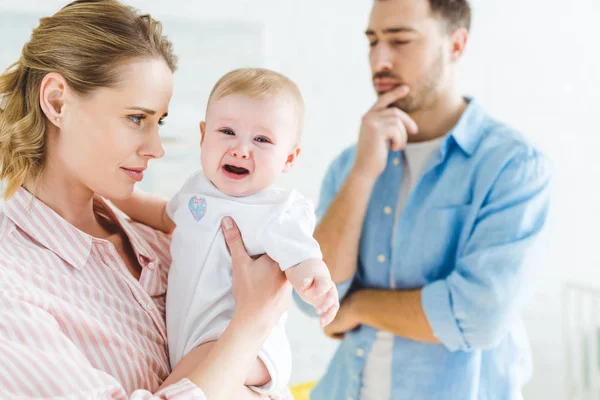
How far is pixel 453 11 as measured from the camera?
2.01 metres

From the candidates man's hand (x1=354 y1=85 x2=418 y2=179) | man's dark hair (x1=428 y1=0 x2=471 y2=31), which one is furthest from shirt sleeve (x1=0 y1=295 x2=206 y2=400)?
man's dark hair (x1=428 y1=0 x2=471 y2=31)

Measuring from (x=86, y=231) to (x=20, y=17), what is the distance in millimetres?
1636

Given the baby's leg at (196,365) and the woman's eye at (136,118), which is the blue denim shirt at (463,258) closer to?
the baby's leg at (196,365)

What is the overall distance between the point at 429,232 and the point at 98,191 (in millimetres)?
1009

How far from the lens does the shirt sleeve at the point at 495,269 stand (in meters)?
1.63

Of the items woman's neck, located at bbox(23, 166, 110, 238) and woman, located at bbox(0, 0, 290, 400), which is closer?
woman, located at bbox(0, 0, 290, 400)

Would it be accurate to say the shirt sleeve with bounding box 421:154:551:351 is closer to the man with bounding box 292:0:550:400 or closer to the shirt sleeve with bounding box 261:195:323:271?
the man with bounding box 292:0:550:400

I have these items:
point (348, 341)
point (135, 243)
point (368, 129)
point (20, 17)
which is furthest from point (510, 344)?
point (20, 17)

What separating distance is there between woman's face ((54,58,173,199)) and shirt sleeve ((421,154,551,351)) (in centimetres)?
93

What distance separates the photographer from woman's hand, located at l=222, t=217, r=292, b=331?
1011 millimetres

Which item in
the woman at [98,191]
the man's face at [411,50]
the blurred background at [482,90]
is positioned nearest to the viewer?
the woman at [98,191]

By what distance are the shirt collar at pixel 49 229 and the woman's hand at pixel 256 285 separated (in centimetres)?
24

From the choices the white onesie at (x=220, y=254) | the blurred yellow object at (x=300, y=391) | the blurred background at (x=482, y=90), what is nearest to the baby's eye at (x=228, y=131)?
the white onesie at (x=220, y=254)

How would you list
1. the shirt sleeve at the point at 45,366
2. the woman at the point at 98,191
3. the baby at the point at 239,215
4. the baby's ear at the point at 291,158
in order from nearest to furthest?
the shirt sleeve at the point at 45,366 → the woman at the point at 98,191 → the baby at the point at 239,215 → the baby's ear at the point at 291,158
